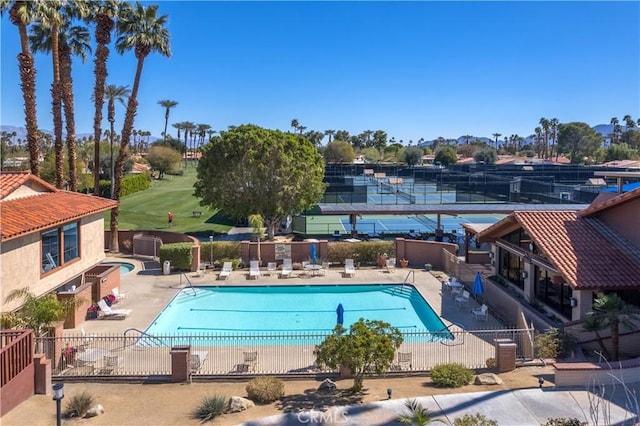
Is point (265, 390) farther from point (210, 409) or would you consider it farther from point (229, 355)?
point (229, 355)

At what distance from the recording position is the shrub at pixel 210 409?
39.7ft

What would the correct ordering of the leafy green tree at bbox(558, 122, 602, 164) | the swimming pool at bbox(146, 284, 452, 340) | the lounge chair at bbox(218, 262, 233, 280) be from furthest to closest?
the leafy green tree at bbox(558, 122, 602, 164), the lounge chair at bbox(218, 262, 233, 280), the swimming pool at bbox(146, 284, 452, 340)

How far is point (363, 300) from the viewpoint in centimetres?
2605

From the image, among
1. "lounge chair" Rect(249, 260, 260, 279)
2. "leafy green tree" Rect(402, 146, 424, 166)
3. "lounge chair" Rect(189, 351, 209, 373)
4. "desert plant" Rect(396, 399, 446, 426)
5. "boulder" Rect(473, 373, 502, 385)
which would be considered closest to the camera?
"desert plant" Rect(396, 399, 446, 426)

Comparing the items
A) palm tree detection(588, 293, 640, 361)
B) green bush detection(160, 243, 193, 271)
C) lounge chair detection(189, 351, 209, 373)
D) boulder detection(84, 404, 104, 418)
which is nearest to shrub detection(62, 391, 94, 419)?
boulder detection(84, 404, 104, 418)

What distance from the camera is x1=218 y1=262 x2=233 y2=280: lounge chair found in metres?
28.6

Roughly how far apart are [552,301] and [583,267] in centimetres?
277

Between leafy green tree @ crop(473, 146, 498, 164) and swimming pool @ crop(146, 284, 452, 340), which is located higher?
leafy green tree @ crop(473, 146, 498, 164)

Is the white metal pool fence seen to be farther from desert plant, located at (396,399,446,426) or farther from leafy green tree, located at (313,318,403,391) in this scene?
desert plant, located at (396,399,446,426)

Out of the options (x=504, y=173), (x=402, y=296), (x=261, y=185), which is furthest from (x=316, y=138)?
(x=402, y=296)

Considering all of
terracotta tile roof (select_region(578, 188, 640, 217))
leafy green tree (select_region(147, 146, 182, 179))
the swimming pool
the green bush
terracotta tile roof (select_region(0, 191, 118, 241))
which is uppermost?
leafy green tree (select_region(147, 146, 182, 179))

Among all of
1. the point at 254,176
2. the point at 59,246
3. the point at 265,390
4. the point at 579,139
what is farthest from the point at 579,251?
the point at 579,139

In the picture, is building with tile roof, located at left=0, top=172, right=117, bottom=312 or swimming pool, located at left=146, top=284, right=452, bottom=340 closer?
building with tile roof, located at left=0, top=172, right=117, bottom=312

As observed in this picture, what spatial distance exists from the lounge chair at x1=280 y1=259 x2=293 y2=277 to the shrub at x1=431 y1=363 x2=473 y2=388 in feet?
50.3
